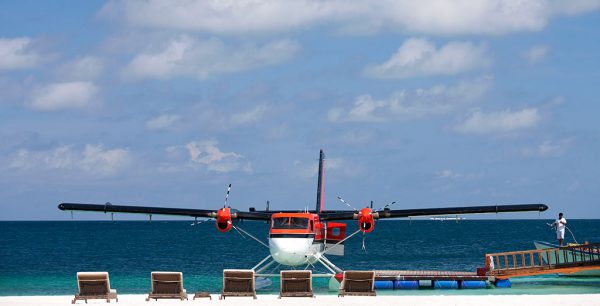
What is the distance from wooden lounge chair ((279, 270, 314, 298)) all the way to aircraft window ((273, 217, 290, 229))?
23.4 feet

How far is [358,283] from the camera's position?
23.4m

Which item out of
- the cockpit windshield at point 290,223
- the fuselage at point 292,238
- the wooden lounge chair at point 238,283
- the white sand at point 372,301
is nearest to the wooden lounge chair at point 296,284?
the white sand at point 372,301

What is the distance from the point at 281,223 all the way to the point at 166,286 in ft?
27.0

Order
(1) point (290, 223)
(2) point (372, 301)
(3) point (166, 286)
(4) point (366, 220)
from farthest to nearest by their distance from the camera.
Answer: (4) point (366, 220) < (1) point (290, 223) < (3) point (166, 286) < (2) point (372, 301)

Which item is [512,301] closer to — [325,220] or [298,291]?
[298,291]

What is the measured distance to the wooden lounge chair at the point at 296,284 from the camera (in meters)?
23.0

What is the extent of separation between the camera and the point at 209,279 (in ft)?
148

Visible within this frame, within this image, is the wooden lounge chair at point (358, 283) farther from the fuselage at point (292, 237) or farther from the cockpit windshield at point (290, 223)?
the cockpit windshield at point (290, 223)

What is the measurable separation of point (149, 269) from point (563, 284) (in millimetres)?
31281

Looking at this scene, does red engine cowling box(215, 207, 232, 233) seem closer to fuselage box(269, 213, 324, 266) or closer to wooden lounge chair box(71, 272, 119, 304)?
fuselage box(269, 213, 324, 266)

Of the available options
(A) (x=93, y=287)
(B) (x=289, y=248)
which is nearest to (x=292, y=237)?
(B) (x=289, y=248)

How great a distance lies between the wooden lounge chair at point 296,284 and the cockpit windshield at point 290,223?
23.3 feet

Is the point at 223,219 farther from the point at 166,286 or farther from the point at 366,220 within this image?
the point at 166,286

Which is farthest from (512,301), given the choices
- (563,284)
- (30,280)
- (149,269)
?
(149,269)
